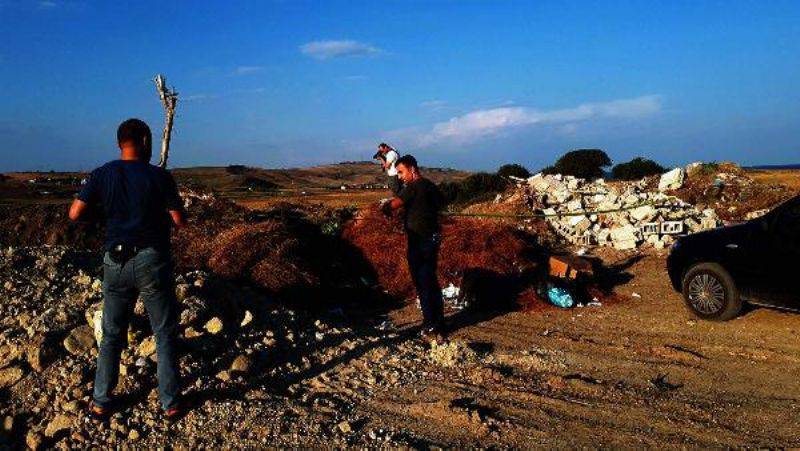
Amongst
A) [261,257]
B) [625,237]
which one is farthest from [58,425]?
[625,237]

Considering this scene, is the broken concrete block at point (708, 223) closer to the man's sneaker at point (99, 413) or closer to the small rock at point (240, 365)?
the small rock at point (240, 365)

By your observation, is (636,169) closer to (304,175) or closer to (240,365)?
(240,365)

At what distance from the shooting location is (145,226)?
4633 mm

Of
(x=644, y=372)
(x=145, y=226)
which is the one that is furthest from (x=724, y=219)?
(x=145, y=226)

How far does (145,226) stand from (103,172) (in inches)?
18.7

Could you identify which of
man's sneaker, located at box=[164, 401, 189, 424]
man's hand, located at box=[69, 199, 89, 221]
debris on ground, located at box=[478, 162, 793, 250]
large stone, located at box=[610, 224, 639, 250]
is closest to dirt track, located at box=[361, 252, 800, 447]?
Result: man's sneaker, located at box=[164, 401, 189, 424]

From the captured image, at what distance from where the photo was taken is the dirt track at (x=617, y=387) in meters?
4.97

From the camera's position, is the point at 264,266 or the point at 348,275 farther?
the point at 348,275

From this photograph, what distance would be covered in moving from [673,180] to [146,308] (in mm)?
17006

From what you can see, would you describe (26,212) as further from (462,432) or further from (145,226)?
(462,432)

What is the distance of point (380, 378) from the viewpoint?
20.2 feet

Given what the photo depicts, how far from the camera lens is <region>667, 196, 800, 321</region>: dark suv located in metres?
7.80

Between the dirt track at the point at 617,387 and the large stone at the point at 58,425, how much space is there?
2.30 m

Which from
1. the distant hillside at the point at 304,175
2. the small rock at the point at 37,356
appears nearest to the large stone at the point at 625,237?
the small rock at the point at 37,356
